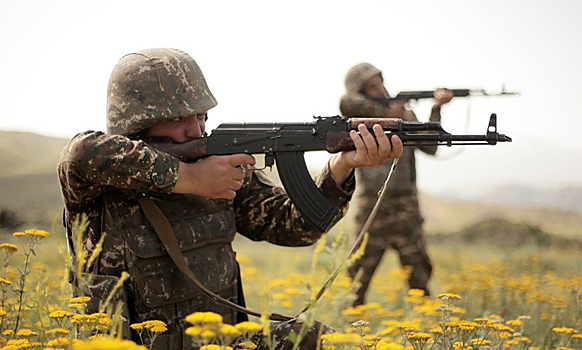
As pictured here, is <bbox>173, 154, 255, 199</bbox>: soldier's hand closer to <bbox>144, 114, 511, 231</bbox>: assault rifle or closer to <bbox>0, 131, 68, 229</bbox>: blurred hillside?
<bbox>144, 114, 511, 231</bbox>: assault rifle

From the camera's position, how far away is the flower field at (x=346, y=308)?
208cm

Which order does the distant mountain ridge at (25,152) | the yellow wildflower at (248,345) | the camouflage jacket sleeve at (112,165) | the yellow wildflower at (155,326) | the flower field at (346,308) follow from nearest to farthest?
1. the yellow wildflower at (248,345)
2. the flower field at (346,308)
3. the yellow wildflower at (155,326)
4. the camouflage jacket sleeve at (112,165)
5. the distant mountain ridge at (25,152)

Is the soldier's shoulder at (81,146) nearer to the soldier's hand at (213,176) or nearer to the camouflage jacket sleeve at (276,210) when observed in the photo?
the soldier's hand at (213,176)

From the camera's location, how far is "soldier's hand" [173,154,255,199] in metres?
2.95

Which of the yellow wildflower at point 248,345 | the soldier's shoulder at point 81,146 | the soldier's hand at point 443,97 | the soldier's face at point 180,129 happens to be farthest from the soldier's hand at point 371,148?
the soldier's hand at point 443,97

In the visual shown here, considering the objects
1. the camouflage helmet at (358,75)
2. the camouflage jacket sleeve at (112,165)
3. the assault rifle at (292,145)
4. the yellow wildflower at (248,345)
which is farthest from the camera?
the camouflage helmet at (358,75)

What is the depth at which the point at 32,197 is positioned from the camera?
8367 millimetres

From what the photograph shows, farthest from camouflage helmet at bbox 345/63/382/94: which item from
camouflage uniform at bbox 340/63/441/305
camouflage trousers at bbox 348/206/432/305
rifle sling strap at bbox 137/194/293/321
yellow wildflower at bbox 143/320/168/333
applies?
yellow wildflower at bbox 143/320/168/333

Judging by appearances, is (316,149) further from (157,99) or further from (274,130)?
(157,99)

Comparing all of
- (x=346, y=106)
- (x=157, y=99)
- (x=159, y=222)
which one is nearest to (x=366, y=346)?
(x=159, y=222)

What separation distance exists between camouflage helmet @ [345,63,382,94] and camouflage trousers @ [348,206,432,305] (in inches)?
56.6

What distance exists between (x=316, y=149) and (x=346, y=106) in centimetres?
410

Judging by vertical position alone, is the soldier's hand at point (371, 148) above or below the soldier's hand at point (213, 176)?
above

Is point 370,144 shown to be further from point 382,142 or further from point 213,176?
point 213,176
